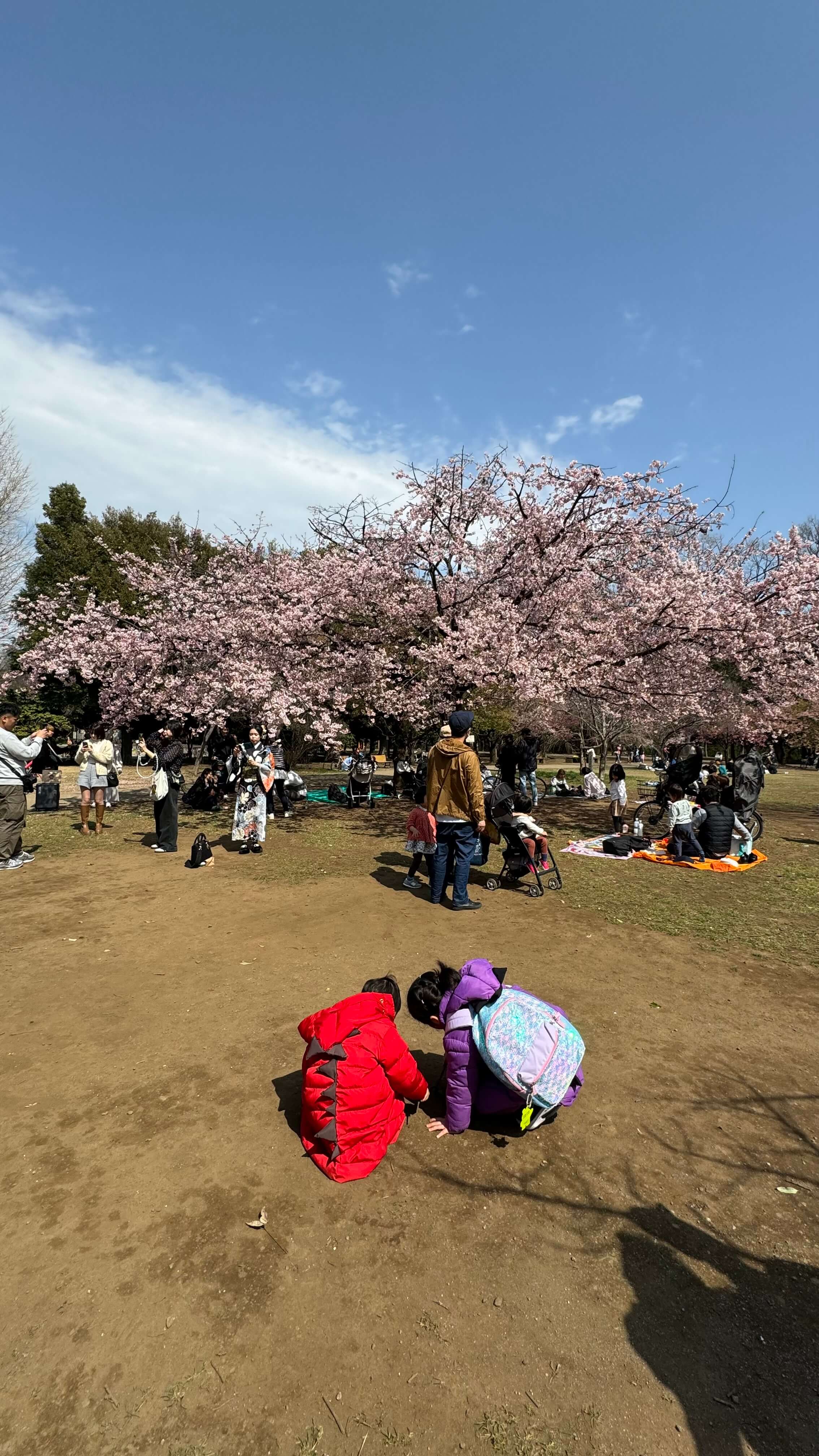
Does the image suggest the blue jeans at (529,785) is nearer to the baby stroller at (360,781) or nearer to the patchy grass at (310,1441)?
the baby stroller at (360,781)

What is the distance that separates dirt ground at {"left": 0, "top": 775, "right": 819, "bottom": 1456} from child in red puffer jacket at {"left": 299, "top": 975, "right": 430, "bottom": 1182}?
4.5 inches

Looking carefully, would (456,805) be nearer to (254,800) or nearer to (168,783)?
(254,800)

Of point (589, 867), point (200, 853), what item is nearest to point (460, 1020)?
point (200, 853)

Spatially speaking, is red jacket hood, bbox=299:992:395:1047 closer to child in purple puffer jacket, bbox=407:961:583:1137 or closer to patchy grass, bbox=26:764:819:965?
child in purple puffer jacket, bbox=407:961:583:1137

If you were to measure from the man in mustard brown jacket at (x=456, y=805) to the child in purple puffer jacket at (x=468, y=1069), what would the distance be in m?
3.31

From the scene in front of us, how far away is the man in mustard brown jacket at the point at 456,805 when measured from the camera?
6.71 metres

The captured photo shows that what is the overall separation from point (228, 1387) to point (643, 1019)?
3481 millimetres

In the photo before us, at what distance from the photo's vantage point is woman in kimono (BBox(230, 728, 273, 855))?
9961 mm

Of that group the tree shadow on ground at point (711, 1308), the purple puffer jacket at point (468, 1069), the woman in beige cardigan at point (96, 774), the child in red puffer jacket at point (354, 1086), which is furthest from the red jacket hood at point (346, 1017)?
the woman in beige cardigan at point (96, 774)

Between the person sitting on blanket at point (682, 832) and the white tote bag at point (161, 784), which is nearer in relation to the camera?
the white tote bag at point (161, 784)

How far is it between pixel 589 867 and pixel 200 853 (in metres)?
5.85

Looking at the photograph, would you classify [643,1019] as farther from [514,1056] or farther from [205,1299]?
[205,1299]

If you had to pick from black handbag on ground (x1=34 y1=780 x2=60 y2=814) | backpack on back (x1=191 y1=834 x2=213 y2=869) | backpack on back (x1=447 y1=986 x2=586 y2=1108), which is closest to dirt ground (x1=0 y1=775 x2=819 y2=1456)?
backpack on back (x1=447 y1=986 x2=586 y2=1108)

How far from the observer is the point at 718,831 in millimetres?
9867
